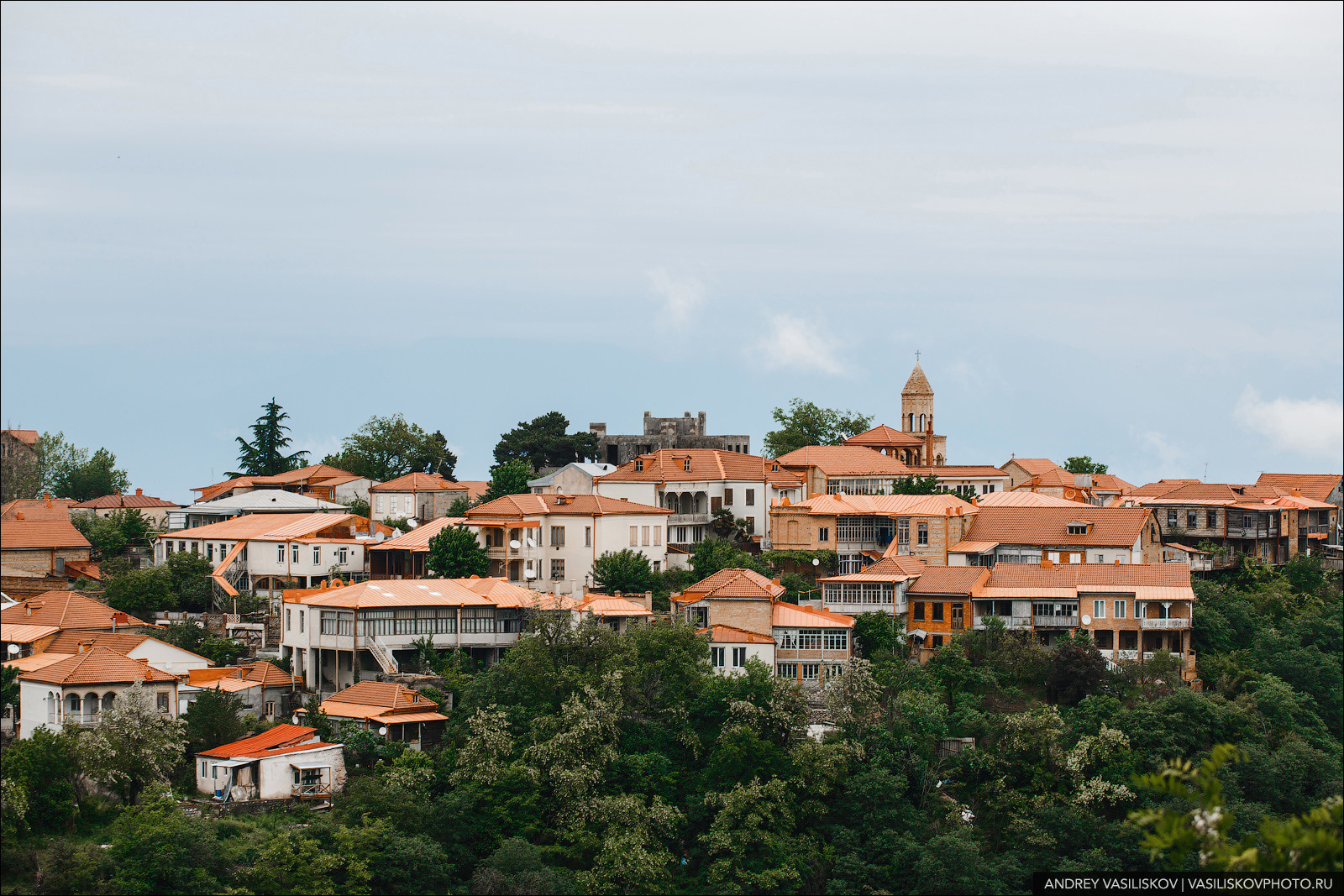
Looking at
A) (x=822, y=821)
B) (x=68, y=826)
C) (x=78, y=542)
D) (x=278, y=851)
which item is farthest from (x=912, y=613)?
(x=78, y=542)

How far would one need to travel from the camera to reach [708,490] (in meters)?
74.8

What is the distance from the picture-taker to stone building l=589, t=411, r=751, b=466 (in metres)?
92.4

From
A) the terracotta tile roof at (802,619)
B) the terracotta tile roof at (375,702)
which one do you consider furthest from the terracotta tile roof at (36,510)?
the terracotta tile roof at (802,619)

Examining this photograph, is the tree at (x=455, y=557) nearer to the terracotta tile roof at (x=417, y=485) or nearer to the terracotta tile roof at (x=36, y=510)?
the terracotta tile roof at (x=417, y=485)

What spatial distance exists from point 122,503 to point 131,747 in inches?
1468

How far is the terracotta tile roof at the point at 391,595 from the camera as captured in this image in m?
54.6

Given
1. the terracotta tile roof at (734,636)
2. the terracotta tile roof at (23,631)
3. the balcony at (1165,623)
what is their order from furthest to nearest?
the balcony at (1165,623)
the terracotta tile roof at (734,636)
the terracotta tile roof at (23,631)

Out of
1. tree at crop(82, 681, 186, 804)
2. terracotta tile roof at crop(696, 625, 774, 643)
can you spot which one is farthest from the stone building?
tree at crop(82, 681, 186, 804)

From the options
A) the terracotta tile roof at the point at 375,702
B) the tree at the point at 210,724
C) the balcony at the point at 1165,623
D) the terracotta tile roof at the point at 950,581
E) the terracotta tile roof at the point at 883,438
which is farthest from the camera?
the terracotta tile roof at the point at 883,438

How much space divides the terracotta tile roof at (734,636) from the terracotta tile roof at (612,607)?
3099 mm

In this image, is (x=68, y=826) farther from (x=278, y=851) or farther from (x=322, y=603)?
(x=322, y=603)

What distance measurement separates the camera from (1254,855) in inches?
663

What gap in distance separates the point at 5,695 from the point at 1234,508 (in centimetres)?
5556

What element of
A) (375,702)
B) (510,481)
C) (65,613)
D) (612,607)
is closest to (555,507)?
(612,607)
